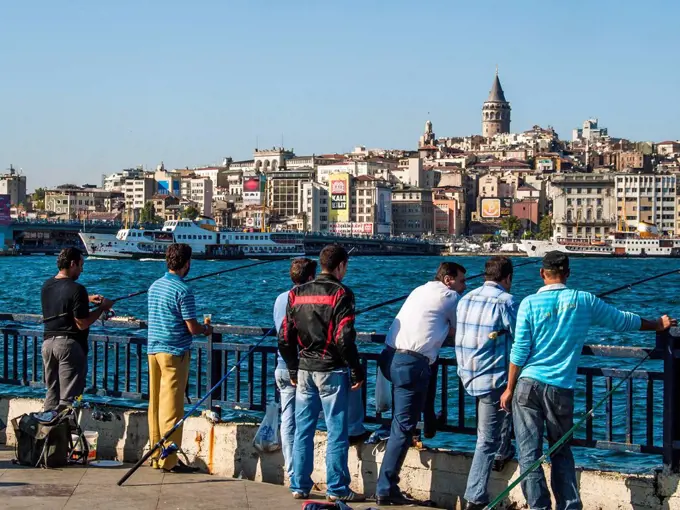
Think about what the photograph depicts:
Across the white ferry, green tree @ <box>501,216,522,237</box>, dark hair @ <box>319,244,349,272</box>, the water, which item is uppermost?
green tree @ <box>501,216,522,237</box>

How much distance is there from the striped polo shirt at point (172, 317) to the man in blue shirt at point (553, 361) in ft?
6.79

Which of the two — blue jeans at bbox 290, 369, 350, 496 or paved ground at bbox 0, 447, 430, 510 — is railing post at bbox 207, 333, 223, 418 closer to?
paved ground at bbox 0, 447, 430, 510

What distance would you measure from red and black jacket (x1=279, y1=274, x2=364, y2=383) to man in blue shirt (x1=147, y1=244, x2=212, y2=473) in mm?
907

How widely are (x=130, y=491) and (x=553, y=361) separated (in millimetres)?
2435

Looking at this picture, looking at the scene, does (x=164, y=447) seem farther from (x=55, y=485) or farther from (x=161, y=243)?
(x=161, y=243)

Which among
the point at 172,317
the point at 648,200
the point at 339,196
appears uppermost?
the point at 339,196

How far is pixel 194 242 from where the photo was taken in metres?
106

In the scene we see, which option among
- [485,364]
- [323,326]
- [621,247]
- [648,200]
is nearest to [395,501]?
[485,364]

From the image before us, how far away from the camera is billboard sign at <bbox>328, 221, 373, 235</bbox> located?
164125 millimetres

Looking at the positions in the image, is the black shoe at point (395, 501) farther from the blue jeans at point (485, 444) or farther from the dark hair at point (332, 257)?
the dark hair at point (332, 257)

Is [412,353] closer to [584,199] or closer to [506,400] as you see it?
[506,400]

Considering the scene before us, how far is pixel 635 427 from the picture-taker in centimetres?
1367

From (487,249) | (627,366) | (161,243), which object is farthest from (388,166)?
(627,366)

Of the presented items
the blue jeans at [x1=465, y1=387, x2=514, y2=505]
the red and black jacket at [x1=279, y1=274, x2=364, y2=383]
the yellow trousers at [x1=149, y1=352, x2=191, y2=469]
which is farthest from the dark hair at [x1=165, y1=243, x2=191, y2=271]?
the blue jeans at [x1=465, y1=387, x2=514, y2=505]
